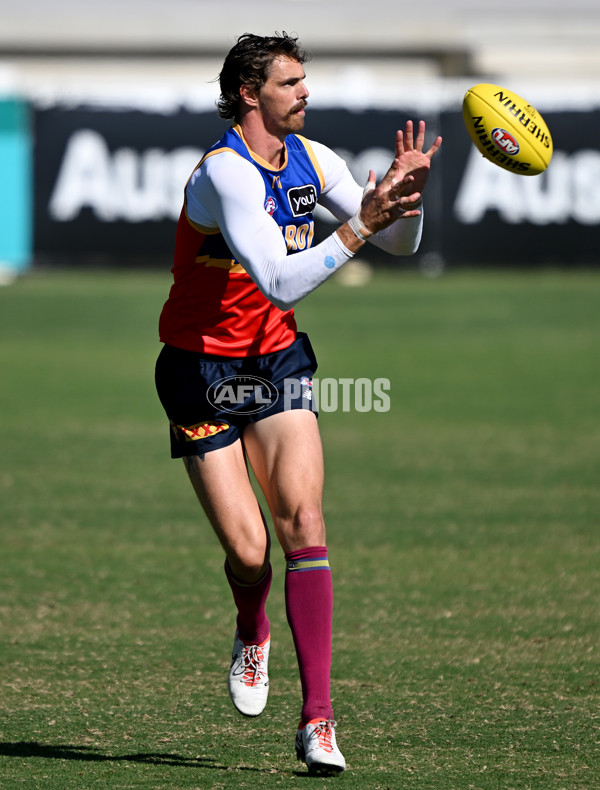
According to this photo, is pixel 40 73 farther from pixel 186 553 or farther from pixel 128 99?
pixel 186 553

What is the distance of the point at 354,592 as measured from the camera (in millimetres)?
6660

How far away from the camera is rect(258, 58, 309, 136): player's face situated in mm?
4508

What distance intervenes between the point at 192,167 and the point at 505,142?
16.4 m

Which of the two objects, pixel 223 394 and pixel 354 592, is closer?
pixel 223 394

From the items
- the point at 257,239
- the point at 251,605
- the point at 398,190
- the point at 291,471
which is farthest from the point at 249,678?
the point at 398,190

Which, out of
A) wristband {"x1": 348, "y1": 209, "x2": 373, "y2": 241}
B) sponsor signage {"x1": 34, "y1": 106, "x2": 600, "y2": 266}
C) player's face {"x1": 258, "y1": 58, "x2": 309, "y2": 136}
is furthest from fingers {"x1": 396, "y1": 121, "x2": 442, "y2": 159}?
sponsor signage {"x1": 34, "y1": 106, "x2": 600, "y2": 266}

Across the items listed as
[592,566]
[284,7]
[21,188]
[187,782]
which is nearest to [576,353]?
[592,566]

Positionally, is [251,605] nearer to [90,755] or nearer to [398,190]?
[90,755]

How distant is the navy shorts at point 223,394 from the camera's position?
4629mm

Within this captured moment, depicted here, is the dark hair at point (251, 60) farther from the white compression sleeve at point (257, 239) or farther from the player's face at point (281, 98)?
the white compression sleeve at point (257, 239)

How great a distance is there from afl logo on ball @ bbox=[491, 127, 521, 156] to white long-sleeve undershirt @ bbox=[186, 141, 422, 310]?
117 centimetres

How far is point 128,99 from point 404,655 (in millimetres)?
16991

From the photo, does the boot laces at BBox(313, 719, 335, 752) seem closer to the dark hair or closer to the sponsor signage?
the dark hair

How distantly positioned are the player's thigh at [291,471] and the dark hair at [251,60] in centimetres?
109
